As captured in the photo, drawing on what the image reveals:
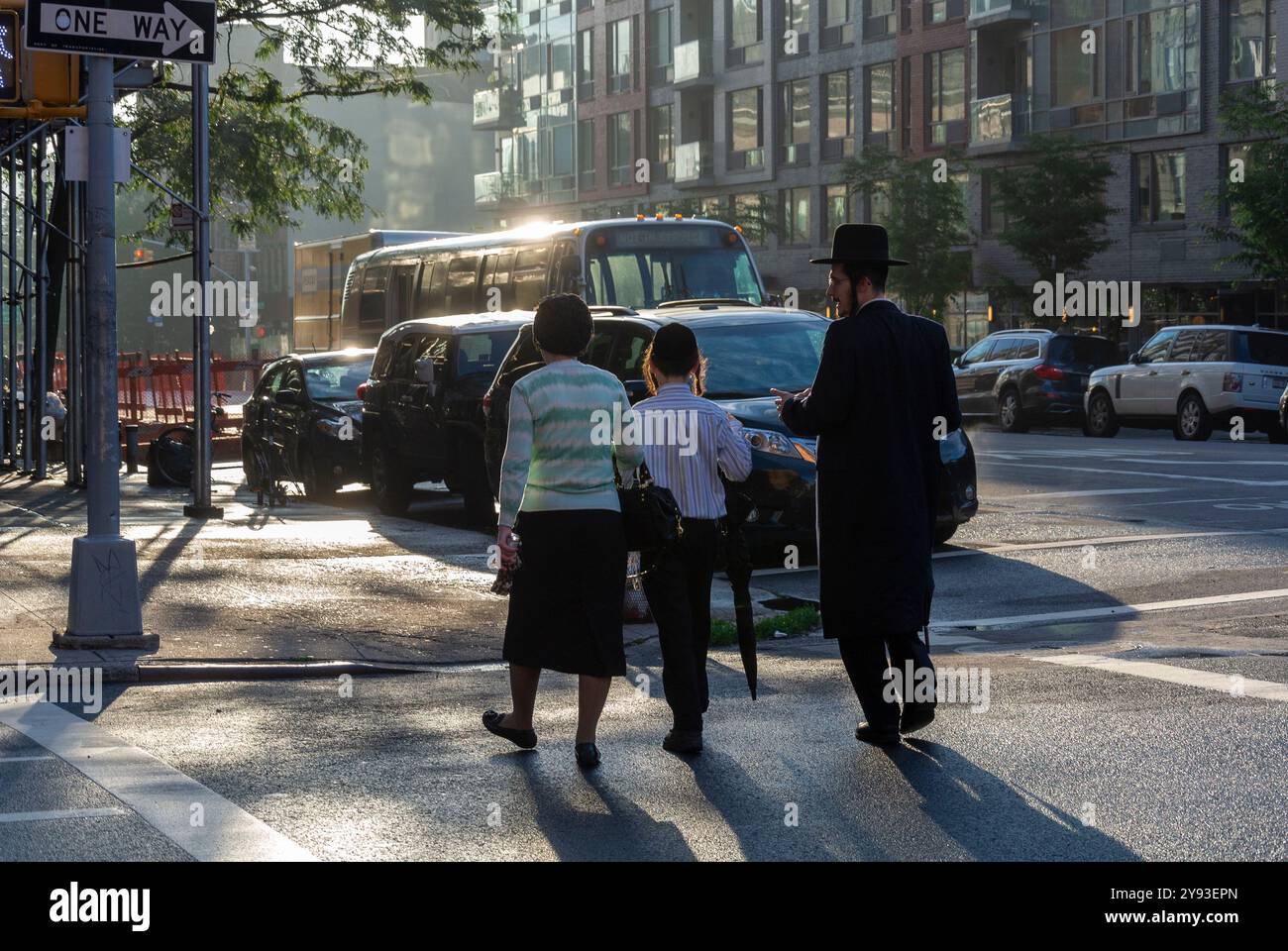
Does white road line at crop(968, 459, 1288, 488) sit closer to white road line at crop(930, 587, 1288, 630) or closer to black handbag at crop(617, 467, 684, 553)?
white road line at crop(930, 587, 1288, 630)

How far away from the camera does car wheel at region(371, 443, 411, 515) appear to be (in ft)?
61.1

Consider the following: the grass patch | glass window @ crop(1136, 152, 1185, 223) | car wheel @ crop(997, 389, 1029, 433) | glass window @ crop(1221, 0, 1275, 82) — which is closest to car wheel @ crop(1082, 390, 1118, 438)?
car wheel @ crop(997, 389, 1029, 433)

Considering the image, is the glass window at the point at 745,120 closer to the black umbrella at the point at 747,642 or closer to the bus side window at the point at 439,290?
the bus side window at the point at 439,290

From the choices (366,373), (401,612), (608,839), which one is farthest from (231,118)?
(608,839)

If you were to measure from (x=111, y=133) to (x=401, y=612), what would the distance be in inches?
130

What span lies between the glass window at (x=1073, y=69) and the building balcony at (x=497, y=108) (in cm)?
3078

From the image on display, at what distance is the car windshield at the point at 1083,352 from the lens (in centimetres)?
3494

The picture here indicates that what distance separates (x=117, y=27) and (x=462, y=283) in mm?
18022

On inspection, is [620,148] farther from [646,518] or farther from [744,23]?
[646,518]

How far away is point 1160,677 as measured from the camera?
908 centimetres

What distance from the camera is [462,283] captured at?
1099 inches

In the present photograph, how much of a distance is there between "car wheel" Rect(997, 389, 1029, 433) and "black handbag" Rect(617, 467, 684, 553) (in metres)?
28.2

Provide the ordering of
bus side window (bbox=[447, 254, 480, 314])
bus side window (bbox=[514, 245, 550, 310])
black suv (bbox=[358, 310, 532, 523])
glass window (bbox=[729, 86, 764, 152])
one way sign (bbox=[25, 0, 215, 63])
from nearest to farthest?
one way sign (bbox=[25, 0, 215, 63]) < black suv (bbox=[358, 310, 532, 523]) < bus side window (bbox=[514, 245, 550, 310]) < bus side window (bbox=[447, 254, 480, 314]) < glass window (bbox=[729, 86, 764, 152])
